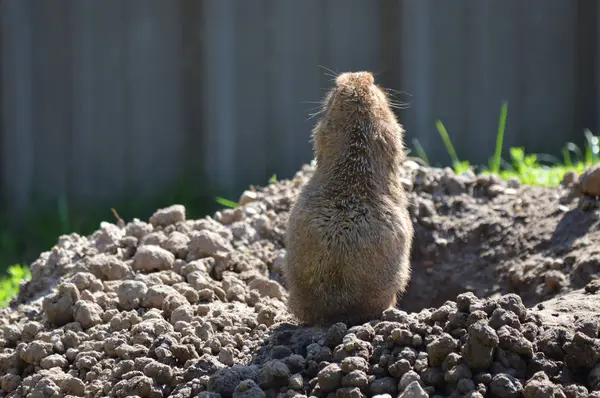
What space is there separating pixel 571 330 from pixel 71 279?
2174 mm

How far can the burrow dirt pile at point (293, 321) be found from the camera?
2863 millimetres

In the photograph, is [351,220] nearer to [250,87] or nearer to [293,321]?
[293,321]

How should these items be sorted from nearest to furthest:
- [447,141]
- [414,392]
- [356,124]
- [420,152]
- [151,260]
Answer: [414,392]
[356,124]
[151,260]
[447,141]
[420,152]

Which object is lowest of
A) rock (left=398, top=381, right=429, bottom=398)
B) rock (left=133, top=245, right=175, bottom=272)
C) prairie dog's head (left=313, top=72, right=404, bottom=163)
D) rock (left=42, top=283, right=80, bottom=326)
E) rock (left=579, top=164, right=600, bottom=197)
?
rock (left=42, top=283, right=80, bottom=326)

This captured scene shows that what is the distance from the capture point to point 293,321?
3773mm

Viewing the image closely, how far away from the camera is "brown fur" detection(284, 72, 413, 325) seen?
3406mm

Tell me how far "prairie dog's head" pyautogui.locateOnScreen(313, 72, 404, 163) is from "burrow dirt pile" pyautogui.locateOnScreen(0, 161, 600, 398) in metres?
0.69

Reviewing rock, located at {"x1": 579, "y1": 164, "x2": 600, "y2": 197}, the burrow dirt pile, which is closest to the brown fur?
the burrow dirt pile

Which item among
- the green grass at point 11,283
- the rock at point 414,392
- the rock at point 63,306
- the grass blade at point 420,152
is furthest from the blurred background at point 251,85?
the rock at point 414,392

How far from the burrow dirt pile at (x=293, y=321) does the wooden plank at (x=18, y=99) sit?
12.1 feet

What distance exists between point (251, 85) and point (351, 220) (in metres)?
4.68

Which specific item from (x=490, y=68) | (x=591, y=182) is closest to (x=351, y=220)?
(x=591, y=182)

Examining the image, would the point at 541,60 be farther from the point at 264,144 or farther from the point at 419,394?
the point at 419,394

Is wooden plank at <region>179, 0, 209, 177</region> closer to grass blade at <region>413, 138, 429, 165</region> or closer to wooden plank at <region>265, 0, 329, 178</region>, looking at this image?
wooden plank at <region>265, 0, 329, 178</region>
